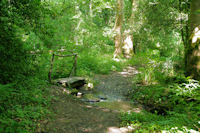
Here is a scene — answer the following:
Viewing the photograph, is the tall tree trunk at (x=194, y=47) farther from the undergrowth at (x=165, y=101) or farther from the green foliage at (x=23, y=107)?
the green foliage at (x=23, y=107)

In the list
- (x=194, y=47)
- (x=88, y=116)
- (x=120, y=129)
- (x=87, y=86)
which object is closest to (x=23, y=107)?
(x=88, y=116)

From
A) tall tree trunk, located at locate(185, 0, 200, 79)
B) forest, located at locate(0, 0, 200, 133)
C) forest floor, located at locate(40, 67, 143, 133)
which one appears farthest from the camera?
tall tree trunk, located at locate(185, 0, 200, 79)

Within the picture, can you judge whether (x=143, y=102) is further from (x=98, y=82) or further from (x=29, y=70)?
(x=29, y=70)

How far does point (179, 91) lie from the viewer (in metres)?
5.24

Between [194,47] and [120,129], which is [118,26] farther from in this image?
[120,129]

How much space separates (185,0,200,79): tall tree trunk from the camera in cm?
573

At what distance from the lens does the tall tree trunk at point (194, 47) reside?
573cm

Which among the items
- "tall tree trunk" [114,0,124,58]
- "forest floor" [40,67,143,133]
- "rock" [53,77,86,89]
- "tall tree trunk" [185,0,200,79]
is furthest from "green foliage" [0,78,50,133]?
"tall tree trunk" [114,0,124,58]

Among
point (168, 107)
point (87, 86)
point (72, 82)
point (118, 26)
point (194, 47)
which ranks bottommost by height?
point (168, 107)

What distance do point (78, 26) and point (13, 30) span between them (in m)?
11.2

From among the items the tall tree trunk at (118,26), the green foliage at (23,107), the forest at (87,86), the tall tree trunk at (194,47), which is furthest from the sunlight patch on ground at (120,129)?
the tall tree trunk at (118,26)

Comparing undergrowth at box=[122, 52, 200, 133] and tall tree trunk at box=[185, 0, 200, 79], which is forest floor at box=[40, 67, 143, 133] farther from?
tall tree trunk at box=[185, 0, 200, 79]

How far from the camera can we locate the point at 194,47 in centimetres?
584

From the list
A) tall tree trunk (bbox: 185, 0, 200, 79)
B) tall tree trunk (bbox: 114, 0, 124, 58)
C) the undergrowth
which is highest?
tall tree trunk (bbox: 114, 0, 124, 58)
